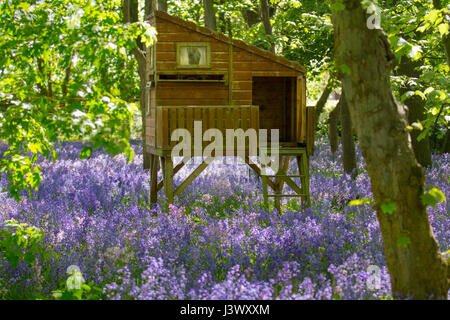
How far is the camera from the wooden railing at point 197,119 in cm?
1205

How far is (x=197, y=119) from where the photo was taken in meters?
12.1

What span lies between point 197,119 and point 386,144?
24.4 feet

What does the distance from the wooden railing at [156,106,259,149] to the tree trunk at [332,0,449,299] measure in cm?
709

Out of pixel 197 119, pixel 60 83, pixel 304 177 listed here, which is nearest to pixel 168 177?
pixel 197 119

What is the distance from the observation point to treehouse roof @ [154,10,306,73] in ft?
41.8

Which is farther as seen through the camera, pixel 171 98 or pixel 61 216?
pixel 171 98

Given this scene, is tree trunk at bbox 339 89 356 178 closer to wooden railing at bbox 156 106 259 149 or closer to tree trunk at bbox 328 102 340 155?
wooden railing at bbox 156 106 259 149

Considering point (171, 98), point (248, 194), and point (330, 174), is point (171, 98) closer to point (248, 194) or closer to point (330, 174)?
point (248, 194)

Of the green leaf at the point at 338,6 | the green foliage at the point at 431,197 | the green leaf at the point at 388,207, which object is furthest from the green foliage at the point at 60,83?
the green foliage at the point at 431,197

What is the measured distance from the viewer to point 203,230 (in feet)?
30.2

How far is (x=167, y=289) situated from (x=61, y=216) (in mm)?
4373

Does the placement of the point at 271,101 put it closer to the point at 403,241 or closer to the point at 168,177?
the point at 168,177

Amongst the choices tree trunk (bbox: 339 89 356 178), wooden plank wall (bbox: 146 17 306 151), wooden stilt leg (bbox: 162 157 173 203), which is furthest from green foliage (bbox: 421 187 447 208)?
tree trunk (bbox: 339 89 356 178)
